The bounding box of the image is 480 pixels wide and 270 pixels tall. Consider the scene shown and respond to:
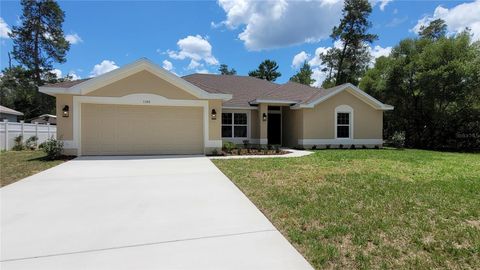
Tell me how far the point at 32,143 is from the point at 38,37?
75.0 ft

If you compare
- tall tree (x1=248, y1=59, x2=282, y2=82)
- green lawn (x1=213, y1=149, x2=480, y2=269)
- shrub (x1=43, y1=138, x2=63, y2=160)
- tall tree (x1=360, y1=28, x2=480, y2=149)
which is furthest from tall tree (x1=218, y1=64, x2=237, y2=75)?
green lawn (x1=213, y1=149, x2=480, y2=269)

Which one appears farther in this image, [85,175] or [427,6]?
[427,6]

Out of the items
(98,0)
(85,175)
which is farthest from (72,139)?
(98,0)

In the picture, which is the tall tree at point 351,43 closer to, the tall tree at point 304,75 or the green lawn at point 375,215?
the tall tree at point 304,75

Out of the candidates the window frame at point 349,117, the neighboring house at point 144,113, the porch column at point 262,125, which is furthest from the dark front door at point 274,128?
the window frame at point 349,117

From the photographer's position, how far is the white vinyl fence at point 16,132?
15.4 metres

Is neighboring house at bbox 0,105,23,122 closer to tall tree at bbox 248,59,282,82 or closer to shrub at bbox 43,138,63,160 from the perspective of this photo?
shrub at bbox 43,138,63,160

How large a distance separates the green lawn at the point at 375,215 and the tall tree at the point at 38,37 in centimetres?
3587

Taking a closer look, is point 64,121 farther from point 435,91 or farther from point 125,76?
point 435,91

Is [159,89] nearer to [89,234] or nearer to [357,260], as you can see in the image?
[89,234]

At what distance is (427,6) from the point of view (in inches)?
639

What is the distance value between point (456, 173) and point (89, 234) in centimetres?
961

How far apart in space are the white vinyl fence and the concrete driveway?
11.1 meters

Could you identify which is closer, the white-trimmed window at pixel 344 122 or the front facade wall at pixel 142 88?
the front facade wall at pixel 142 88
